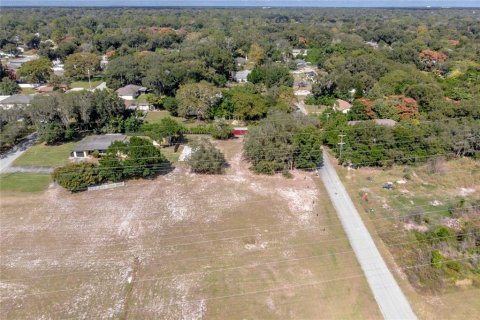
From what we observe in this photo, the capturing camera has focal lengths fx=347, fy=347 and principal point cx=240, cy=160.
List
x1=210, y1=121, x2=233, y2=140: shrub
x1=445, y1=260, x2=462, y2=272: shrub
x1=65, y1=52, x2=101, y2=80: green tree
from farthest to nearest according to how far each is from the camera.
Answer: x1=65, y1=52, x2=101, y2=80: green tree → x1=210, y1=121, x2=233, y2=140: shrub → x1=445, y1=260, x2=462, y2=272: shrub

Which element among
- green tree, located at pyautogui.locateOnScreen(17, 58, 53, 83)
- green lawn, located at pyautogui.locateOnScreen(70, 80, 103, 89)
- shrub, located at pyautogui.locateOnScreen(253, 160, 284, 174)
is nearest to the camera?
shrub, located at pyautogui.locateOnScreen(253, 160, 284, 174)

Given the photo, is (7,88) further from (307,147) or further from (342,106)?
(342,106)

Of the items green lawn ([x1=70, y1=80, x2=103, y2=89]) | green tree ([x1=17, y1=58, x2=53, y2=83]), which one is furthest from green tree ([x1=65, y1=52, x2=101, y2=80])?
green tree ([x1=17, y1=58, x2=53, y2=83])

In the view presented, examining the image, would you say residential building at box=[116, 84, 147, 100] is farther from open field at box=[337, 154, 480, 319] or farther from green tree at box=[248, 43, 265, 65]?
open field at box=[337, 154, 480, 319]

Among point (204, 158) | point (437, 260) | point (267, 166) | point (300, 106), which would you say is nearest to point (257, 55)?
point (300, 106)

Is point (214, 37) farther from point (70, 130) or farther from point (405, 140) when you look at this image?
point (405, 140)

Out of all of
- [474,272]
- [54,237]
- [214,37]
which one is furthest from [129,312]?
[214,37]
